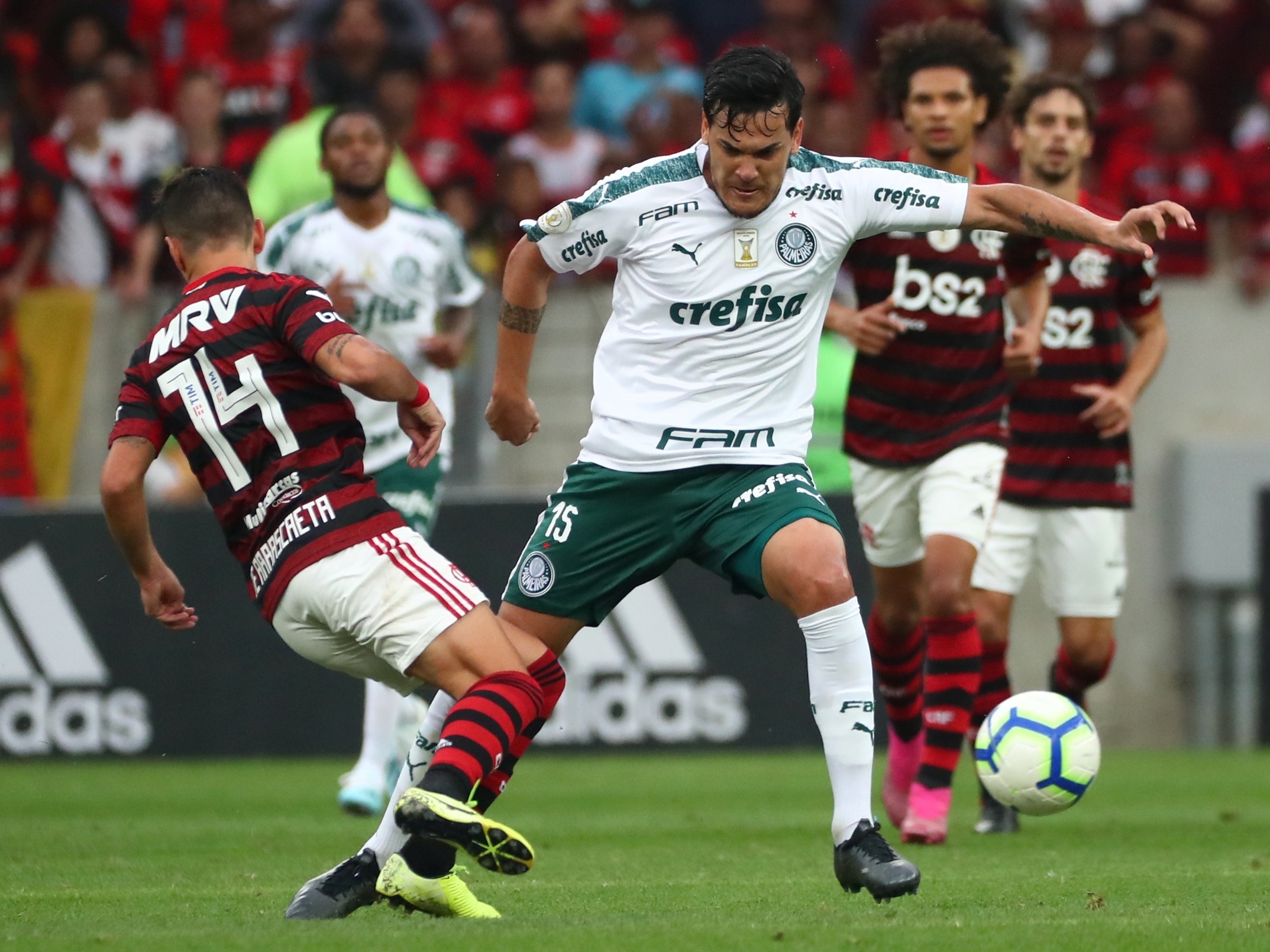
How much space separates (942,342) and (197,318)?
3.34 meters

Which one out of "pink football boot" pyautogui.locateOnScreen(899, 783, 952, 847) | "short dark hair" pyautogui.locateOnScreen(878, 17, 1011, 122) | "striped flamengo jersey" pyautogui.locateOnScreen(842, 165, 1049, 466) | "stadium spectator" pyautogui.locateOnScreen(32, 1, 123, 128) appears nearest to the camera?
"pink football boot" pyautogui.locateOnScreen(899, 783, 952, 847)

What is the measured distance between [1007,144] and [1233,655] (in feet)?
13.2

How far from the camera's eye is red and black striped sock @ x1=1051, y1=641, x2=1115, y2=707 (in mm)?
8344

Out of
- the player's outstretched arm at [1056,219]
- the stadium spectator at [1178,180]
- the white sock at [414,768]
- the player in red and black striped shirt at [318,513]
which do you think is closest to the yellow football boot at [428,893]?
the player in red and black striped shirt at [318,513]

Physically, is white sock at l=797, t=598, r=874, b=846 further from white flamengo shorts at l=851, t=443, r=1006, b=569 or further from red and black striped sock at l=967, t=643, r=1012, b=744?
red and black striped sock at l=967, t=643, r=1012, b=744

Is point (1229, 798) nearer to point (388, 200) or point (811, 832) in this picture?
point (811, 832)

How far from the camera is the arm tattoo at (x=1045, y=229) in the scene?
18.6 ft

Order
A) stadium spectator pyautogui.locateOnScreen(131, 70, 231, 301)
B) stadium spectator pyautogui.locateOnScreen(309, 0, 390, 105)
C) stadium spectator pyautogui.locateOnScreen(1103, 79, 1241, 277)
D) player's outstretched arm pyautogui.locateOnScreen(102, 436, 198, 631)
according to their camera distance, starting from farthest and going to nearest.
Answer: stadium spectator pyautogui.locateOnScreen(309, 0, 390, 105) → stadium spectator pyautogui.locateOnScreen(1103, 79, 1241, 277) → stadium spectator pyautogui.locateOnScreen(131, 70, 231, 301) → player's outstretched arm pyautogui.locateOnScreen(102, 436, 198, 631)

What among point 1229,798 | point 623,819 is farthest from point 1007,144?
point 623,819

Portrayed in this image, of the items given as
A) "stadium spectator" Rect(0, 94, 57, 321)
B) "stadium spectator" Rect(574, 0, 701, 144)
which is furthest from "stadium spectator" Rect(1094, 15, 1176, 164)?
"stadium spectator" Rect(0, 94, 57, 321)

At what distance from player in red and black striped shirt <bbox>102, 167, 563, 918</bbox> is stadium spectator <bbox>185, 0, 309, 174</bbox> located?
315 inches

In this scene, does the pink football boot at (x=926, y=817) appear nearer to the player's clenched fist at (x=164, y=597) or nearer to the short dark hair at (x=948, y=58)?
the short dark hair at (x=948, y=58)

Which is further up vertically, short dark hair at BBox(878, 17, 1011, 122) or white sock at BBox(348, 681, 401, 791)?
short dark hair at BBox(878, 17, 1011, 122)

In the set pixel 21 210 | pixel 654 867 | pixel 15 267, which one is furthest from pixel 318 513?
pixel 21 210
